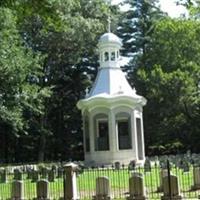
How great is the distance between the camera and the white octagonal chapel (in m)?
36.1

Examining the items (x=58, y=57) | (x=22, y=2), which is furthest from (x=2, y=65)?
(x=22, y=2)

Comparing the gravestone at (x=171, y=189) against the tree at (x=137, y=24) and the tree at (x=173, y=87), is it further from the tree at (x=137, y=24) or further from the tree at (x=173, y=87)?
the tree at (x=137, y=24)

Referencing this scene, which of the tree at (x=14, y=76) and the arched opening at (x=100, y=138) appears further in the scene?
the tree at (x=14, y=76)

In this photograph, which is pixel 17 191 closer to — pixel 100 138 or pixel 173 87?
pixel 100 138

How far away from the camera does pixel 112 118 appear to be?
36.3 metres

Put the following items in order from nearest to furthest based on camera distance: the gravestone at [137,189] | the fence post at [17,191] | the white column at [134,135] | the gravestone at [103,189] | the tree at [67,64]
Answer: the gravestone at [137,189], the gravestone at [103,189], the fence post at [17,191], the white column at [134,135], the tree at [67,64]

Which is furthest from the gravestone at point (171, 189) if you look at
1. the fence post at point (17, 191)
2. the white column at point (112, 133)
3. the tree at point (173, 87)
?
the tree at point (173, 87)

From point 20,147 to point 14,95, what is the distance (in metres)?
15.3

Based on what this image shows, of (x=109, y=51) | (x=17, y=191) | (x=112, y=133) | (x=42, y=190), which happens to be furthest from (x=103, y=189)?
(x=109, y=51)

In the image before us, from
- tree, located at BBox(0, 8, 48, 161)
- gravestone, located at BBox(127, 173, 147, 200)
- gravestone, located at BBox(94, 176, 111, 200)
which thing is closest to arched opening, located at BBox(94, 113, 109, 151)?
tree, located at BBox(0, 8, 48, 161)

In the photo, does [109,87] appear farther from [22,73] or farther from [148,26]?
[148,26]

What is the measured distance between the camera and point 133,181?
685 inches

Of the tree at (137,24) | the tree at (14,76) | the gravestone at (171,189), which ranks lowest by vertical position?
the gravestone at (171,189)

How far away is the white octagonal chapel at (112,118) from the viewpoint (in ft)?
119
